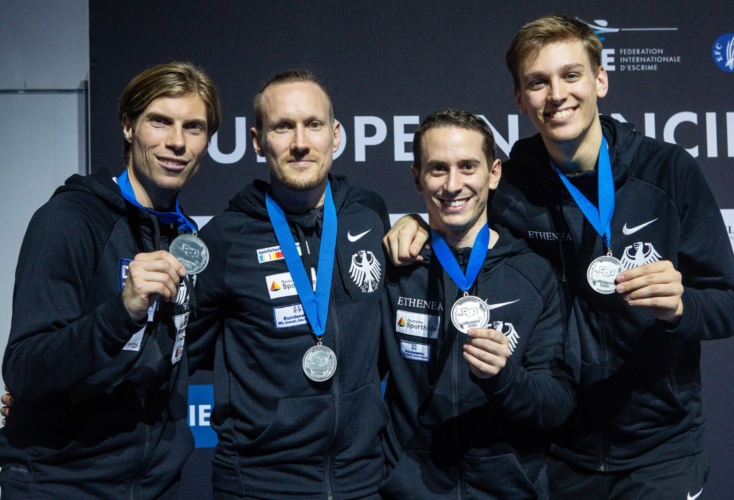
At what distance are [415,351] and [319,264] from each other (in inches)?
15.2

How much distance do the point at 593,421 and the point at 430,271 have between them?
0.69 metres

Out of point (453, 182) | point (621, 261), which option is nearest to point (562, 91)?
point (453, 182)

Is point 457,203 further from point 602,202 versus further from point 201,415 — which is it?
point 201,415

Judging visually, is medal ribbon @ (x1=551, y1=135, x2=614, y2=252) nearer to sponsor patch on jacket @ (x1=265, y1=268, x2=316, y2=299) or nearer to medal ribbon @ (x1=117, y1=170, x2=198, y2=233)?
sponsor patch on jacket @ (x1=265, y1=268, x2=316, y2=299)

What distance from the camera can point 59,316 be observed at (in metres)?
1.60

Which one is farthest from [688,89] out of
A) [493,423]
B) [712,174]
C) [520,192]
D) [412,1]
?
[493,423]

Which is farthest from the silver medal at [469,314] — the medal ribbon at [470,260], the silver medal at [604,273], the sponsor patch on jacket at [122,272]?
the sponsor patch on jacket at [122,272]

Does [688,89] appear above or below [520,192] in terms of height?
above

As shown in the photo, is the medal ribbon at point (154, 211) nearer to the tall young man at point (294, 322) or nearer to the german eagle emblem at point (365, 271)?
the tall young man at point (294, 322)

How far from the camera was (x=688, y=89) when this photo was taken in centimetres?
345

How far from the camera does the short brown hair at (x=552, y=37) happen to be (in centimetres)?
203

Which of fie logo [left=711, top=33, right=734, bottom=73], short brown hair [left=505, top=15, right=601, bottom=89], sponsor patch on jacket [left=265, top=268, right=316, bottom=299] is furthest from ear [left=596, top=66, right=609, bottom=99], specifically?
fie logo [left=711, top=33, right=734, bottom=73]

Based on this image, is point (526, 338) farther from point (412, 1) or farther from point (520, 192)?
point (412, 1)

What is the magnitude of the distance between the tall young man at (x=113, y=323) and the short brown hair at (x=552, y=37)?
3.26ft
